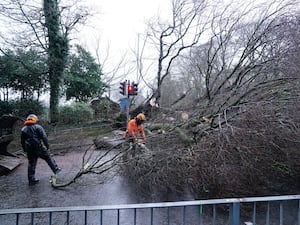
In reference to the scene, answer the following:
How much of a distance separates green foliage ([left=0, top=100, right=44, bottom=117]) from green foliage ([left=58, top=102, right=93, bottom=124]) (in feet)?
4.90

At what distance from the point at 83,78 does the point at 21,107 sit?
4592mm

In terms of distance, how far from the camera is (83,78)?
15.5m

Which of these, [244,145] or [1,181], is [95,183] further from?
[244,145]

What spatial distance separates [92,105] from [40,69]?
13.5 ft

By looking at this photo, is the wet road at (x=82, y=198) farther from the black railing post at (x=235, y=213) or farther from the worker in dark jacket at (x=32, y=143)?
the black railing post at (x=235, y=213)

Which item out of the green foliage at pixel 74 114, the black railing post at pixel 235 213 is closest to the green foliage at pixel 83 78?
the green foliage at pixel 74 114

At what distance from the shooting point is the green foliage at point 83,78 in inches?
593

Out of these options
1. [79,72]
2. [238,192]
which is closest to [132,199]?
[238,192]

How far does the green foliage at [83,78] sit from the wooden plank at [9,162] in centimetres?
835

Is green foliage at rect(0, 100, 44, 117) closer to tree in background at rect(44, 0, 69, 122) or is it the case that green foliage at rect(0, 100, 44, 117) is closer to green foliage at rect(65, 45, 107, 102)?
tree in background at rect(44, 0, 69, 122)

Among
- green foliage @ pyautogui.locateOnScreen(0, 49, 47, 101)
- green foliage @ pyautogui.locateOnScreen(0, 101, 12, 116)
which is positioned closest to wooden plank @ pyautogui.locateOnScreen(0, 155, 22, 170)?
green foliage @ pyautogui.locateOnScreen(0, 101, 12, 116)

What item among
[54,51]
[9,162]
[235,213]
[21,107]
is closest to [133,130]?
[235,213]

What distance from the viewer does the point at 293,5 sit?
5812 millimetres

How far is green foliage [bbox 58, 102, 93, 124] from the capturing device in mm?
12961
